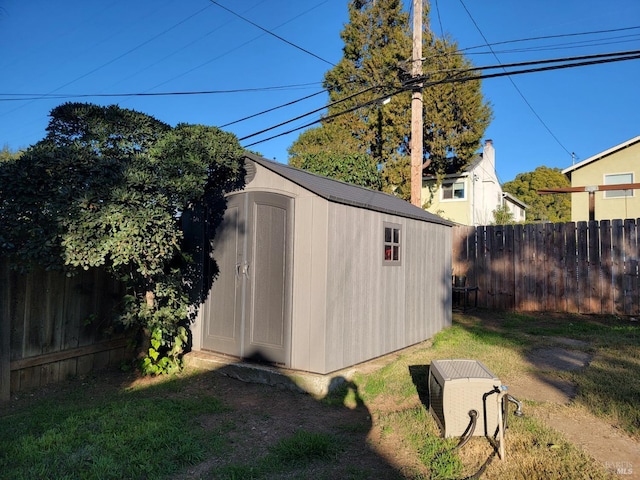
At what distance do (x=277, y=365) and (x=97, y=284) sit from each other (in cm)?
263

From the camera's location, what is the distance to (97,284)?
5.41m

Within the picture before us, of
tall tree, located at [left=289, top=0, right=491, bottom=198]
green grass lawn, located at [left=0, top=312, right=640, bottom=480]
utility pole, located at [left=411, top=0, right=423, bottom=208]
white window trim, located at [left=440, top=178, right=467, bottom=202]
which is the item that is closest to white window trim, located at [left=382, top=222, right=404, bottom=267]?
green grass lawn, located at [left=0, top=312, right=640, bottom=480]

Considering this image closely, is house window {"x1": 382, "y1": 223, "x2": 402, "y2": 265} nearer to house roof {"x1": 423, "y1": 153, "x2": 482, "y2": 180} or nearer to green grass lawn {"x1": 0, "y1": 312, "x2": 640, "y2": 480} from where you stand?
green grass lawn {"x1": 0, "y1": 312, "x2": 640, "y2": 480}

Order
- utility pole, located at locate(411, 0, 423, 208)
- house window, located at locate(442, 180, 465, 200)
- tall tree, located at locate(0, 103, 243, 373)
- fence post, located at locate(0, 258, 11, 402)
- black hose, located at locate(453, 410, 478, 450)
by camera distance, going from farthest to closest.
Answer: house window, located at locate(442, 180, 465, 200)
utility pole, located at locate(411, 0, 423, 208)
fence post, located at locate(0, 258, 11, 402)
tall tree, located at locate(0, 103, 243, 373)
black hose, located at locate(453, 410, 478, 450)

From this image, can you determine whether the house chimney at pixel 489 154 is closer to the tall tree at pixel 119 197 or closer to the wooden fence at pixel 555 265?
the wooden fence at pixel 555 265

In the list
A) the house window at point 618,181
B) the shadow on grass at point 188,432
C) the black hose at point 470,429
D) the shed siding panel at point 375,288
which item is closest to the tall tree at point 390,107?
the house window at point 618,181

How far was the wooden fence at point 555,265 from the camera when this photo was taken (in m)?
8.36

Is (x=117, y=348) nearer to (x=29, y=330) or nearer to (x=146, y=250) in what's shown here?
(x=29, y=330)

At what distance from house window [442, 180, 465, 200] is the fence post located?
65.0 ft

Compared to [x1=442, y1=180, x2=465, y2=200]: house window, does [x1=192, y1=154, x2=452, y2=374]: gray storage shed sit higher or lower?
lower

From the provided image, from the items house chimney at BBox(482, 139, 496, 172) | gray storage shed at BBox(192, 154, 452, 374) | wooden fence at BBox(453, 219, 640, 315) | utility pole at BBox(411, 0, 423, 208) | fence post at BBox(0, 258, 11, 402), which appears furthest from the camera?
house chimney at BBox(482, 139, 496, 172)

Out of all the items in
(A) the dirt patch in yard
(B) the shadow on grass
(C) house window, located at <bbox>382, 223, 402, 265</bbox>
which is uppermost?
(C) house window, located at <bbox>382, 223, 402, 265</bbox>

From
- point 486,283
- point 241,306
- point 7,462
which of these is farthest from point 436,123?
point 7,462

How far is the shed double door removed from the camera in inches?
194
